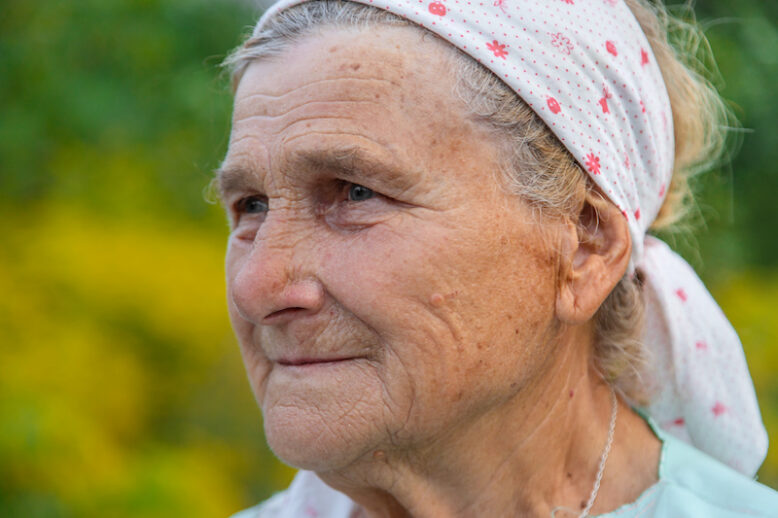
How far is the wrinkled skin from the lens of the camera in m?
1.94

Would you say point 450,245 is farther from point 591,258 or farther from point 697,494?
point 697,494

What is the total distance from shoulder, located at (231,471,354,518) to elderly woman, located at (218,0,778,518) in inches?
13.2

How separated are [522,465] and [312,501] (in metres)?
0.84

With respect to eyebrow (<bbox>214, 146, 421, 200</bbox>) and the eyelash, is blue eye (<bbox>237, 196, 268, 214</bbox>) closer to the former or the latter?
the eyelash

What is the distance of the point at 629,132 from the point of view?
220cm

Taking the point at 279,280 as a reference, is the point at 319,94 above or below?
above

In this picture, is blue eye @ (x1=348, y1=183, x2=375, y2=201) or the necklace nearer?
blue eye @ (x1=348, y1=183, x2=375, y2=201)

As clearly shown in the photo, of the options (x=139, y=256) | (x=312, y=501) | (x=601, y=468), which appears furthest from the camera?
(x=139, y=256)

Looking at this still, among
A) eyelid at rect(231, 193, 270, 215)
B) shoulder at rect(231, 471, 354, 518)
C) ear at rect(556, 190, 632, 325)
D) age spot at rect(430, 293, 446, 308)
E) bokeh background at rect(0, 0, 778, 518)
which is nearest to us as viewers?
age spot at rect(430, 293, 446, 308)

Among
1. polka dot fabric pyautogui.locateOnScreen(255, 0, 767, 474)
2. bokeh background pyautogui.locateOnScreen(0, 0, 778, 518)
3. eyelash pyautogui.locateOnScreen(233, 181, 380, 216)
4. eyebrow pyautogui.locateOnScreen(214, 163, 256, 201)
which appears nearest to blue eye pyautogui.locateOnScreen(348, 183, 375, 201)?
eyelash pyautogui.locateOnScreen(233, 181, 380, 216)

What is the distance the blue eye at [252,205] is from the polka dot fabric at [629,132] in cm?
51

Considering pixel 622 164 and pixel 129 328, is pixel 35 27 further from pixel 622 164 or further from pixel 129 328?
pixel 622 164

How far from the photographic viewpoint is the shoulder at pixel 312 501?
2.63 metres

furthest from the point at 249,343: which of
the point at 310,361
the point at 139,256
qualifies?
the point at 139,256
